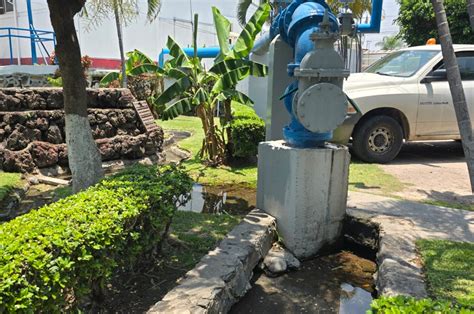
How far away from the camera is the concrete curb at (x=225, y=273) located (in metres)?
2.66

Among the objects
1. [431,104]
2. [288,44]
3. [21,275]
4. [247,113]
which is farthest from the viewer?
[247,113]

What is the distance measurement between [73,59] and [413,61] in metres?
6.36

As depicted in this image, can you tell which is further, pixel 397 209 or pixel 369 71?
pixel 369 71

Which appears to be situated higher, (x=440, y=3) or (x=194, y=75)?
(x=440, y=3)

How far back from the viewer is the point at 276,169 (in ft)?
14.2

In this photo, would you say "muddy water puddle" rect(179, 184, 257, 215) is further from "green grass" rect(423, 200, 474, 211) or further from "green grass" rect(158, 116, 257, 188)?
"green grass" rect(423, 200, 474, 211)

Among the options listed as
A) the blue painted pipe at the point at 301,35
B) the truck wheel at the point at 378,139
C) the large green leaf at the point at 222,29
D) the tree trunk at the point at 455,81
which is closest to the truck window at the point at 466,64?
the truck wheel at the point at 378,139

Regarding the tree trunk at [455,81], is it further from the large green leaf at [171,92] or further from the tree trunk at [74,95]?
the large green leaf at [171,92]

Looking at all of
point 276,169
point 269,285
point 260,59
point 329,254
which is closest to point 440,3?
point 276,169

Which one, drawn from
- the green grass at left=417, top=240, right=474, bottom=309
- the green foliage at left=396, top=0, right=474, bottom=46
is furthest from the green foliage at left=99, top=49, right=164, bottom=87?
the green foliage at left=396, top=0, right=474, bottom=46

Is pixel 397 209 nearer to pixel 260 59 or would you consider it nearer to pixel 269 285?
pixel 269 285

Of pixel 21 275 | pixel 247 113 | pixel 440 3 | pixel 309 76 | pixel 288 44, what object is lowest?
pixel 21 275

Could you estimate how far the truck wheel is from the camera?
738cm

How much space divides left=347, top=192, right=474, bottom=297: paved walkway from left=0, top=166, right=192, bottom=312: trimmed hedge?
1.89 metres
